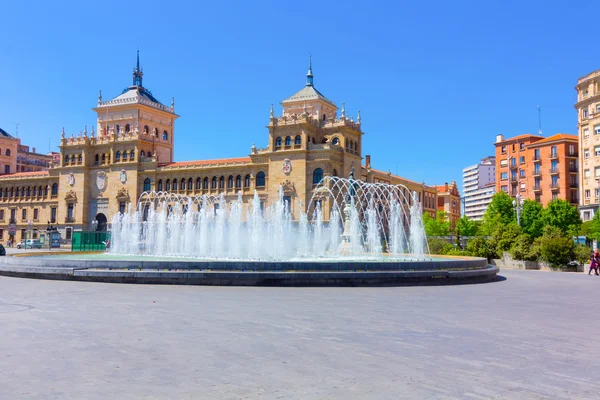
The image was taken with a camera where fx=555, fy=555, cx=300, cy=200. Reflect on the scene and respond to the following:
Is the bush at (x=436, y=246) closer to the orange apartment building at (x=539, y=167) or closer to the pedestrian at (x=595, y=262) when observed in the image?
the pedestrian at (x=595, y=262)

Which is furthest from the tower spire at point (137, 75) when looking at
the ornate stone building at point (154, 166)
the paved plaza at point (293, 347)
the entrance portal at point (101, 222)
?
the paved plaza at point (293, 347)

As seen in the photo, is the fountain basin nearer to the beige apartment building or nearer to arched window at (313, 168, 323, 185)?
arched window at (313, 168, 323, 185)

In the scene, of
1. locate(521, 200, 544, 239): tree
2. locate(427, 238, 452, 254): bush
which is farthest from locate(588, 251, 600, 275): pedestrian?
locate(521, 200, 544, 239): tree

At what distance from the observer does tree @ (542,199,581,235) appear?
52.3m

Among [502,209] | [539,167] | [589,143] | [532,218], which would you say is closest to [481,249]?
[532,218]

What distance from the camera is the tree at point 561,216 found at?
5234 centimetres

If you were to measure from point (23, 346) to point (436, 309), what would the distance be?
7.73m

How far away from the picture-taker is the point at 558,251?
27.9 meters

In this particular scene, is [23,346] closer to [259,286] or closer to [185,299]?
[185,299]

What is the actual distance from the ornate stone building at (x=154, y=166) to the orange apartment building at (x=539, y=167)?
14459mm

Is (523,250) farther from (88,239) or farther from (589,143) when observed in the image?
(88,239)

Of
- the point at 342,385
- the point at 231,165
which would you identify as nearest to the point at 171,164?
the point at 231,165

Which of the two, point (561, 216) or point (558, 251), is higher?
point (561, 216)

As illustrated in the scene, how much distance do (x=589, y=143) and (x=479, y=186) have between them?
298 ft
